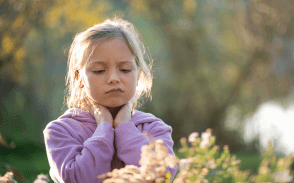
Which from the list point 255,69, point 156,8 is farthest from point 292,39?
point 156,8

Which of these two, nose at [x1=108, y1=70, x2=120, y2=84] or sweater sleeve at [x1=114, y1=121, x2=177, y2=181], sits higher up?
nose at [x1=108, y1=70, x2=120, y2=84]

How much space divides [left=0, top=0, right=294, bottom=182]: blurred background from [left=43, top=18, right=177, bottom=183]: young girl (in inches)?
252

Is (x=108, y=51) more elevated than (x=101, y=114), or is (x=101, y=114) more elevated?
(x=108, y=51)

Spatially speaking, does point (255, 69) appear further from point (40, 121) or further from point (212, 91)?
point (40, 121)

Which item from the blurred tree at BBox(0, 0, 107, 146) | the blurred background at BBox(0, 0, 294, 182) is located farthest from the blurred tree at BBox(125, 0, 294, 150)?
the blurred tree at BBox(0, 0, 107, 146)

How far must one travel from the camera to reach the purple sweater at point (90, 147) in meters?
1.74

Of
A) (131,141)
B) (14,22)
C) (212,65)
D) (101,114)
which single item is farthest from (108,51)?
(212,65)

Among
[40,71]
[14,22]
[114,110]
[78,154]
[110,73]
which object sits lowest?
[78,154]

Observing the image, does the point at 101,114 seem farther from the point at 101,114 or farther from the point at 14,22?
the point at 14,22

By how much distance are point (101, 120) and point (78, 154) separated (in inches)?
10.5

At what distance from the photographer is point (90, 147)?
1.77 metres

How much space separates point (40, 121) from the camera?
9.55 m

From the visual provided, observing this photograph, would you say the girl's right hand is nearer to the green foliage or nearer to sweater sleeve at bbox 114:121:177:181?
sweater sleeve at bbox 114:121:177:181

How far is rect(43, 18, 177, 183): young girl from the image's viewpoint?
1780 millimetres
